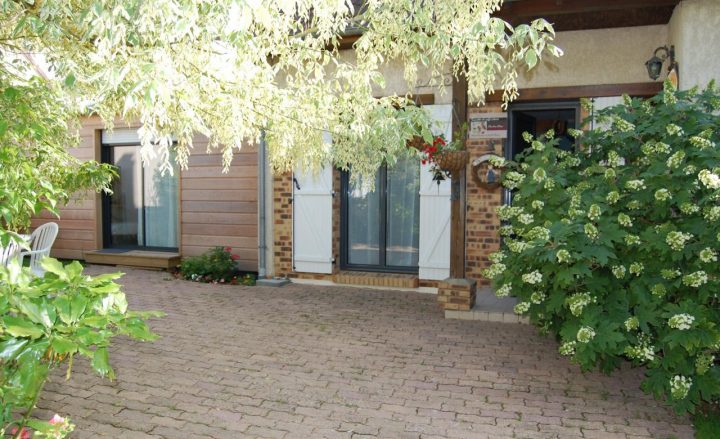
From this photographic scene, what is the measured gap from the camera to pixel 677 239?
3.01 metres

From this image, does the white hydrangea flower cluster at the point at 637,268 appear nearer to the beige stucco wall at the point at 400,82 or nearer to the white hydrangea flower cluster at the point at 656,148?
the white hydrangea flower cluster at the point at 656,148

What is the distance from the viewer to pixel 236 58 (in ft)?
9.11

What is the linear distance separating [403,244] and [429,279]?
0.68m

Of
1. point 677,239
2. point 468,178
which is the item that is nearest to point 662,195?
point 677,239

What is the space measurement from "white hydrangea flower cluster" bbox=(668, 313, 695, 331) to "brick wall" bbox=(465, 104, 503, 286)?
345cm

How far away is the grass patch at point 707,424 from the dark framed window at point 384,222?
160 inches

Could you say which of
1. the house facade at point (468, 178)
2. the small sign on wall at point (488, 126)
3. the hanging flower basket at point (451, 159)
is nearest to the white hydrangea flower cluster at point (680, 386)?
the house facade at point (468, 178)

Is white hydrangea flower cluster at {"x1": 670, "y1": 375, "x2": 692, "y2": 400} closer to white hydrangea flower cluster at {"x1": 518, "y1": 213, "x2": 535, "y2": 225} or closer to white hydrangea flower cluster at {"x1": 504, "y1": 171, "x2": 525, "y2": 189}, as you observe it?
white hydrangea flower cluster at {"x1": 518, "y1": 213, "x2": 535, "y2": 225}

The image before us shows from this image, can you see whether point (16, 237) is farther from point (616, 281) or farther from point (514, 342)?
point (514, 342)

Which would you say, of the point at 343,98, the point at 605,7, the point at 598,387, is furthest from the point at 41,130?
the point at 605,7

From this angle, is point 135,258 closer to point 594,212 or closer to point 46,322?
point 594,212

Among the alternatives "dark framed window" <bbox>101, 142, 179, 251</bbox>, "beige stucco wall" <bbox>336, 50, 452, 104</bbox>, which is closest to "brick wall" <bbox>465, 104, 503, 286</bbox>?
"beige stucco wall" <bbox>336, 50, 452, 104</bbox>

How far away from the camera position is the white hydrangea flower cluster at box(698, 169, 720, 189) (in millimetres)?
2854

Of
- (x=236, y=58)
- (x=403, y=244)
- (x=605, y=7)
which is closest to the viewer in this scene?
(x=236, y=58)
